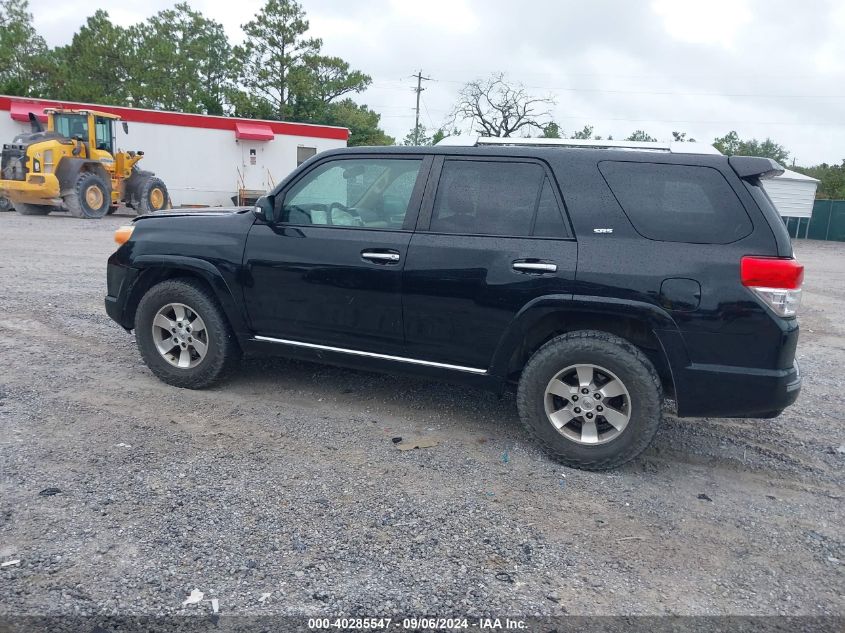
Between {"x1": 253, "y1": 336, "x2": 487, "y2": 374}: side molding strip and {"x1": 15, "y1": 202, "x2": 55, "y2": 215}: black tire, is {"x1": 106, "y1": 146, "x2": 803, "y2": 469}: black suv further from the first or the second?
{"x1": 15, "y1": 202, "x2": 55, "y2": 215}: black tire

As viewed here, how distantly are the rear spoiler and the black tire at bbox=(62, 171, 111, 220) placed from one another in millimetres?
18305

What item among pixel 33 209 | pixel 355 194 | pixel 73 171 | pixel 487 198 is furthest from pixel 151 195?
pixel 487 198

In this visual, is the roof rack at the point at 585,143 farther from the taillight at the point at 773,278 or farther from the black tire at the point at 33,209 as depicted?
the black tire at the point at 33,209

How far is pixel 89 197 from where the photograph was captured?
18.7 meters

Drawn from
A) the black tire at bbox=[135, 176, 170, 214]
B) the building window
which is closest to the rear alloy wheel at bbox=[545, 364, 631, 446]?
the black tire at bbox=[135, 176, 170, 214]

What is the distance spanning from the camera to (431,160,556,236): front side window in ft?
13.5

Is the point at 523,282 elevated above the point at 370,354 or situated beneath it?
elevated above

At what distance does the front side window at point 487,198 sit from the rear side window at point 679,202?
18.7 inches

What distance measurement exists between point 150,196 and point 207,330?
1748 cm

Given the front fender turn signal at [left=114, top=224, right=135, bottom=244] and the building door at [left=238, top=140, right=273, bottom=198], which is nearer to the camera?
the front fender turn signal at [left=114, top=224, right=135, bottom=244]

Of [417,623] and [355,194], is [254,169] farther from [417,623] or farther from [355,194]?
[417,623]

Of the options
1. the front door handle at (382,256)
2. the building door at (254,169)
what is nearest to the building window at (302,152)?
the building door at (254,169)

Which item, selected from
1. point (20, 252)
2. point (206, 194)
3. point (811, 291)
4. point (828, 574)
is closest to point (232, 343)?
point (828, 574)

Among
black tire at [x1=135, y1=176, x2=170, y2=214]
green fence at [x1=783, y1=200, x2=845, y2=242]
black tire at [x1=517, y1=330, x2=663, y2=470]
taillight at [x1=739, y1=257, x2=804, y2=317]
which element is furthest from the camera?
green fence at [x1=783, y1=200, x2=845, y2=242]
